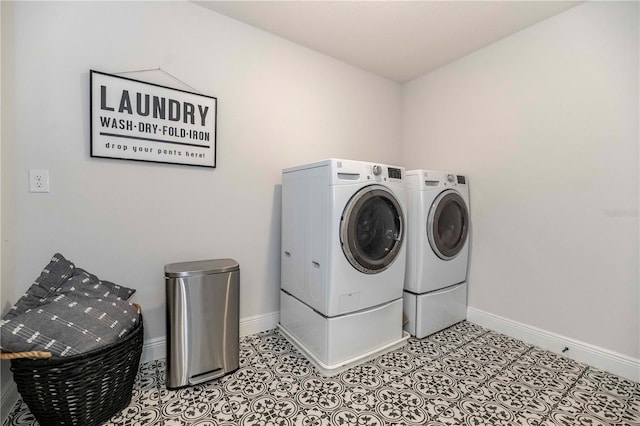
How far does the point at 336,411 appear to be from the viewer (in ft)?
4.56

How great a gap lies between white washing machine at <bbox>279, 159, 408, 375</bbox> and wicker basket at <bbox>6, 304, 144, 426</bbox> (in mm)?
1020

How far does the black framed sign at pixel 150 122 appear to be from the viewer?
64.1 inches

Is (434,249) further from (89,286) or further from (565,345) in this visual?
(89,286)

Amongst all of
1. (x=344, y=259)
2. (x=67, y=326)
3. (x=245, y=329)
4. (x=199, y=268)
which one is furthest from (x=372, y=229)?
(x=67, y=326)

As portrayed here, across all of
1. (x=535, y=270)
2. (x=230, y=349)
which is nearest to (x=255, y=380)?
(x=230, y=349)

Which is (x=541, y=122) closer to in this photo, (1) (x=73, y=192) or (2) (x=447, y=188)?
(2) (x=447, y=188)

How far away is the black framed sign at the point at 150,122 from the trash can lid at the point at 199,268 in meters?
0.68

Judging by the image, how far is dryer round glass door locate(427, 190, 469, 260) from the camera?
2156 millimetres

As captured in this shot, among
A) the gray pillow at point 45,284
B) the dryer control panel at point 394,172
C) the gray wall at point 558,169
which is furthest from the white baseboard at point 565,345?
the gray pillow at point 45,284

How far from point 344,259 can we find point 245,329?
1046 mm

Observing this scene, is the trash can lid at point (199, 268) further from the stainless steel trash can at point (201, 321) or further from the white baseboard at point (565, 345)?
the white baseboard at point (565, 345)

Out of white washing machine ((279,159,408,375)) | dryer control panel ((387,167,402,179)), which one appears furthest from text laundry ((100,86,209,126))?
dryer control panel ((387,167,402,179))

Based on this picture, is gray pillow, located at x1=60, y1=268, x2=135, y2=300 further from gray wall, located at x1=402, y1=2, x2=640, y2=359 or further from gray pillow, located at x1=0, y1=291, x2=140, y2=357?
gray wall, located at x1=402, y1=2, x2=640, y2=359

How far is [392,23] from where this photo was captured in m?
2.07
